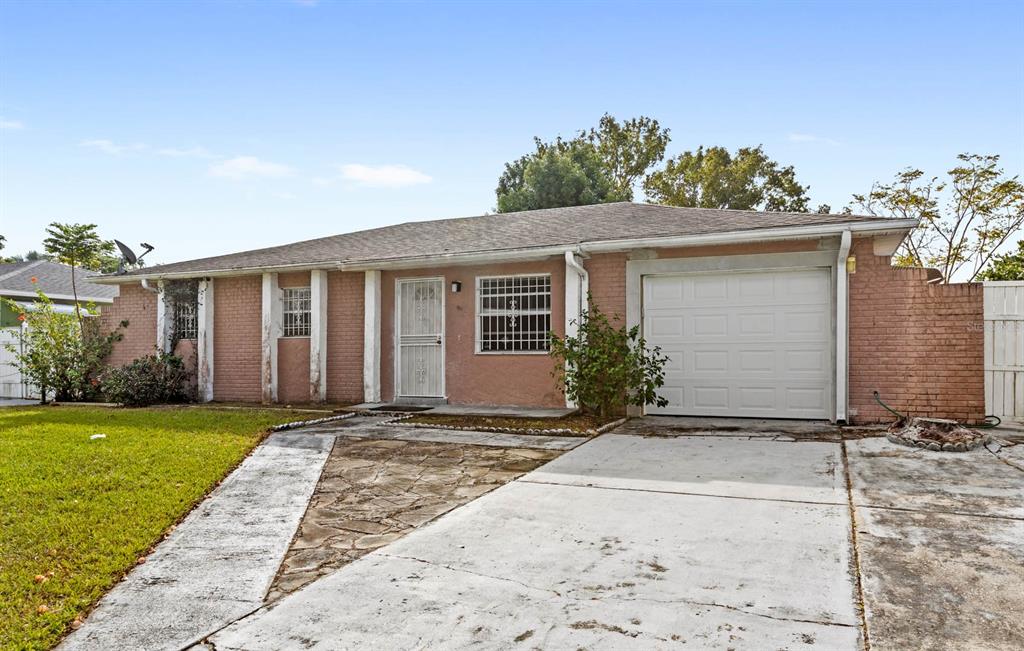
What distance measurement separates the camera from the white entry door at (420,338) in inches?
429

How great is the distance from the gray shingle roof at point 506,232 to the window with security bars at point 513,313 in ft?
2.16

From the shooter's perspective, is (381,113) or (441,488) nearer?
(441,488)

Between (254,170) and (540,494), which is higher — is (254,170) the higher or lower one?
the higher one

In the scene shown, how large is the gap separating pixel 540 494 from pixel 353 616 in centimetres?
218

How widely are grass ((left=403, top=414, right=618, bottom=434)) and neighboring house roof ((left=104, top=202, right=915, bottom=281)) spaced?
8.52 feet

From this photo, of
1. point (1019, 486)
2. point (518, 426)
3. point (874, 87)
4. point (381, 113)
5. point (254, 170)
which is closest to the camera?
point (1019, 486)

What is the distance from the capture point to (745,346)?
8.84 m

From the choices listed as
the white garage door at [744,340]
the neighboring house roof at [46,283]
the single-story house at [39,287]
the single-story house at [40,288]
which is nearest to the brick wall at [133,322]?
the single-story house at [40,288]

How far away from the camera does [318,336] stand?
11.4m

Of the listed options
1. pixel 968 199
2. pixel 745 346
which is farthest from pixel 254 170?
pixel 968 199

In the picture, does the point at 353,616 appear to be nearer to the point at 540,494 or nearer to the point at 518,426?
the point at 540,494

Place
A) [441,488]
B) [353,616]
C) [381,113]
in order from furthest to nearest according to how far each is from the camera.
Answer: [381,113], [441,488], [353,616]

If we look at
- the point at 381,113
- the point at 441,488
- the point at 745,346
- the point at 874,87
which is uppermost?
the point at 874,87

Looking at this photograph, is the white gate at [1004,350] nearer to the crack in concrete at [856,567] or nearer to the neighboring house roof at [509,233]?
the neighboring house roof at [509,233]
